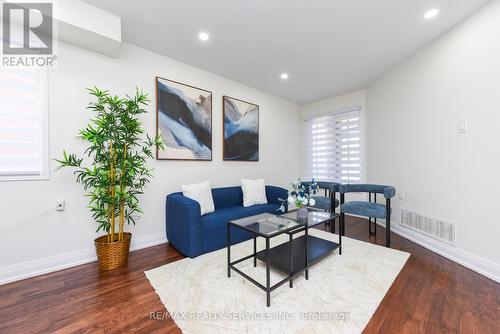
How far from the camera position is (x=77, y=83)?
228 cm

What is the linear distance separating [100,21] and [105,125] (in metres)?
1.09

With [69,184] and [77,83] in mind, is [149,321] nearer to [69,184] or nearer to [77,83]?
[69,184]

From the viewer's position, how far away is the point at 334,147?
15.1 ft

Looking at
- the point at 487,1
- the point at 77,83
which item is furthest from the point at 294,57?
the point at 77,83

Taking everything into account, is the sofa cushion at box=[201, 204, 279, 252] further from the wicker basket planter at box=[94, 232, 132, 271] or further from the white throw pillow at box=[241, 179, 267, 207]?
the wicker basket planter at box=[94, 232, 132, 271]

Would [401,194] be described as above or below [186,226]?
above

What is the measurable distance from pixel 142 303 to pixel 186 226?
2.88 feet

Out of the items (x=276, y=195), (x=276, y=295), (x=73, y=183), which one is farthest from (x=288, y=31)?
(x=73, y=183)

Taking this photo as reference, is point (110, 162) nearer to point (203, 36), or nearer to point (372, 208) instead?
point (203, 36)

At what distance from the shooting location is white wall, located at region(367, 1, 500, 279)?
2025 mm

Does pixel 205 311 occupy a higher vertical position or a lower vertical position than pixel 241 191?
lower

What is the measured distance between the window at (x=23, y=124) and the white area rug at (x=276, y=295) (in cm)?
169

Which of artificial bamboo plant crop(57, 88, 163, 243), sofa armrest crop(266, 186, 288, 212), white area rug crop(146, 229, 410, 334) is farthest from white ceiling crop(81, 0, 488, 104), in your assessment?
white area rug crop(146, 229, 410, 334)

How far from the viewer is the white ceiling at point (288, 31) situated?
2.02 meters
